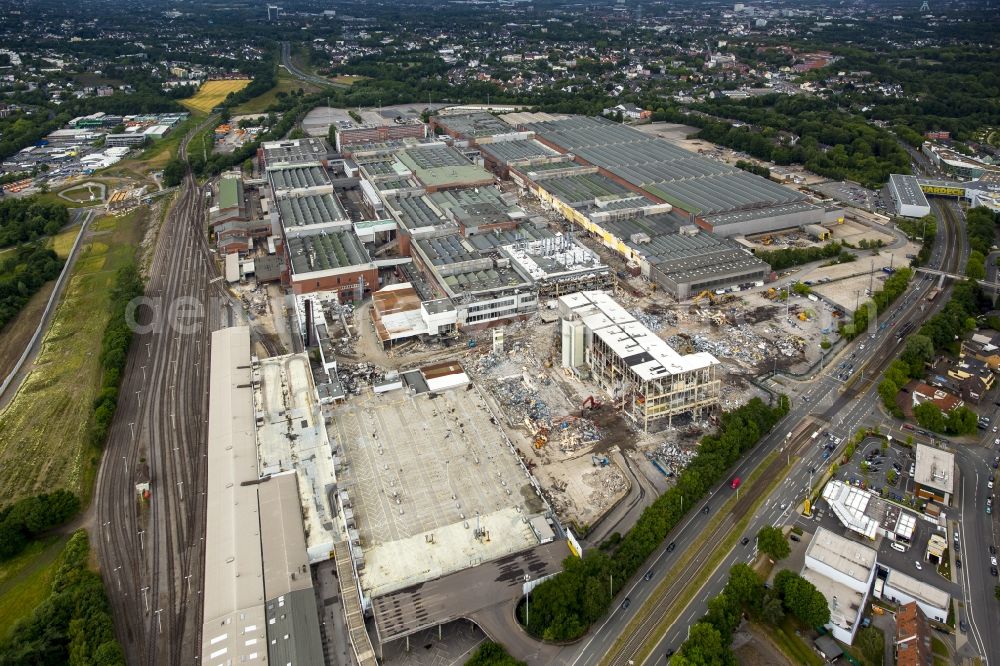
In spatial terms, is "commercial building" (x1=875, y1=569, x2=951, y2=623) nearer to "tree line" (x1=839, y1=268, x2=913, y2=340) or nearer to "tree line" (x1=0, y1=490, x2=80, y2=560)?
"tree line" (x1=839, y1=268, x2=913, y2=340)

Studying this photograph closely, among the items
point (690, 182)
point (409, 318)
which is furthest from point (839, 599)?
point (690, 182)

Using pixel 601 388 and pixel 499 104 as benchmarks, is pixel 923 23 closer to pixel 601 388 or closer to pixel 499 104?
pixel 499 104

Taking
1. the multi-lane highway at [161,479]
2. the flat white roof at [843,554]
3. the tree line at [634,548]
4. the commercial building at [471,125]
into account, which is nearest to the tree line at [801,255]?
the tree line at [634,548]

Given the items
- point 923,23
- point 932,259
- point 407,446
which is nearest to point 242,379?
point 407,446

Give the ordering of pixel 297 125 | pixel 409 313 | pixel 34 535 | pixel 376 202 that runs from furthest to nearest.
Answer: pixel 297 125
pixel 376 202
pixel 409 313
pixel 34 535

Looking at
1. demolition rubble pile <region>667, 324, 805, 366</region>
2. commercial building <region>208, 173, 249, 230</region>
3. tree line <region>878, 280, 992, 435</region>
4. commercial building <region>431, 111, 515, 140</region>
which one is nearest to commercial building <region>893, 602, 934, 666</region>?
tree line <region>878, 280, 992, 435</region>

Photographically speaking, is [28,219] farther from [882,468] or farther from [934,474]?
[934,474]
